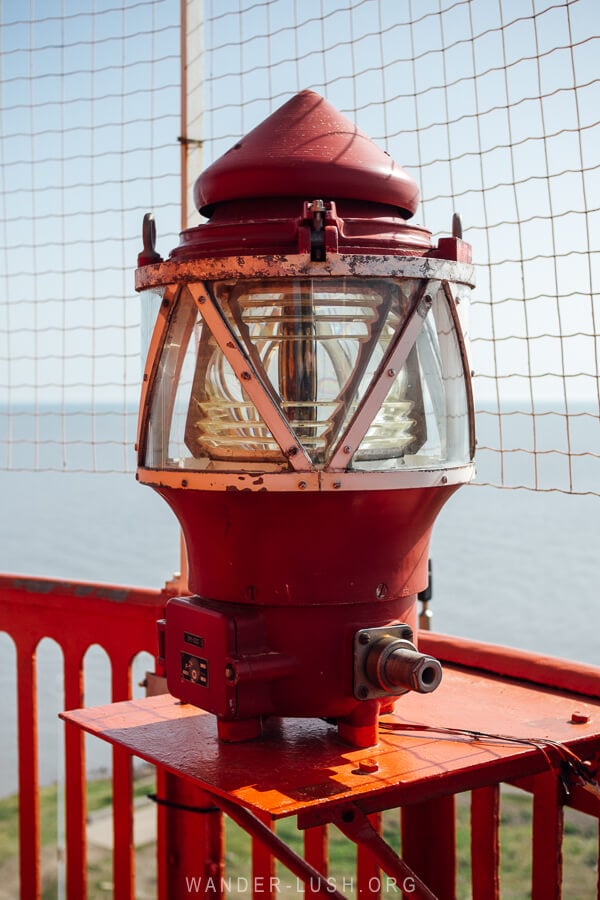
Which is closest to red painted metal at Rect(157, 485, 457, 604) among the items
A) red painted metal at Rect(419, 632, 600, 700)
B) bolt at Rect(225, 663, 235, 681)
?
bolt at Rect(225, 663, 235, 681)

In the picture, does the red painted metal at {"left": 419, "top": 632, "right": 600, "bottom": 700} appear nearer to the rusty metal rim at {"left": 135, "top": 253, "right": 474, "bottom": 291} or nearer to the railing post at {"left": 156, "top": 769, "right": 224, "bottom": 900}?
the railing post at {"left": 156, "top": 769, "right": 224, "bottom": 900}

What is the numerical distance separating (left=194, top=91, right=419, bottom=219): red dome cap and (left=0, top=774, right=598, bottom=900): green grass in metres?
10.7

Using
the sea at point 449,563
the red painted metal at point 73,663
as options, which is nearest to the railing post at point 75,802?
the red painted metal at point 73,663

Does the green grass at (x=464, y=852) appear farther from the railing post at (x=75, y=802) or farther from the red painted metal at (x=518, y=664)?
the red painted metal at (x=518, y=664)

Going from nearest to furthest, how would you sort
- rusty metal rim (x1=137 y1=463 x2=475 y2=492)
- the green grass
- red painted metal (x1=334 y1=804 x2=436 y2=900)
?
red painted metal (x1=334 y1=804 x2=436 y2=900) → rusty metal rim (x1=137 y1=463 x2=475 y2=492) → the green grass

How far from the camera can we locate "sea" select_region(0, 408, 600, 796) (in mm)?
17938

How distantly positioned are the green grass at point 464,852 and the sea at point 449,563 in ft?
4.65

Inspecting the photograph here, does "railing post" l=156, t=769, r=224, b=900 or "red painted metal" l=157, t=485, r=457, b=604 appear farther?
"railing post" l=156, t=769, r=224, b=900

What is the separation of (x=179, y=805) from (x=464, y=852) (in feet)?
34.3

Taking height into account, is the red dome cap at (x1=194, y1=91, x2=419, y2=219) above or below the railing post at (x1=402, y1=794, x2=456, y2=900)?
above

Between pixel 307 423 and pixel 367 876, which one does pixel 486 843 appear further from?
pixel 307 423

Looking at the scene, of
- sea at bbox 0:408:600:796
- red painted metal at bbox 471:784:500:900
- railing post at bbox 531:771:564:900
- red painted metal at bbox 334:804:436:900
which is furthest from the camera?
sea at bbox 0:408:600:796

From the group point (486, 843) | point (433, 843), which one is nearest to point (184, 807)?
point (433, 843)

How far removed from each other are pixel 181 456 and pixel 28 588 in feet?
4.10
